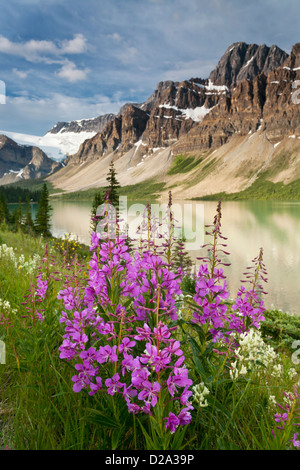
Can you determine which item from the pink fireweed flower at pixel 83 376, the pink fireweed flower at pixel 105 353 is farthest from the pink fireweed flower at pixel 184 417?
the pink fireweed flower at pixel 83 376

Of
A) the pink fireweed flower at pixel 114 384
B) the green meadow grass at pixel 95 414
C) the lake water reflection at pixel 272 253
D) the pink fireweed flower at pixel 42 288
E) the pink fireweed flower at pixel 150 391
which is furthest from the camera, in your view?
the lake water reflection at pixel 272 253

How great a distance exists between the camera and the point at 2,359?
337 cm

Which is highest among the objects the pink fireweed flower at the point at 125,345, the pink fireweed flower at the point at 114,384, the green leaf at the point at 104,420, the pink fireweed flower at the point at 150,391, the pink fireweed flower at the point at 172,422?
the pink fireweed flower at the point at 125,345

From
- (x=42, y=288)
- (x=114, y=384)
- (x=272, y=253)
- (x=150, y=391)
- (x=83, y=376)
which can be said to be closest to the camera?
(x=150, y=391)

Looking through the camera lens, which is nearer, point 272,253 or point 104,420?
point 104,420

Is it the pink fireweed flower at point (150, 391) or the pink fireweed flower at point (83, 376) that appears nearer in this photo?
the pink fireweed flower at point (150, 391)

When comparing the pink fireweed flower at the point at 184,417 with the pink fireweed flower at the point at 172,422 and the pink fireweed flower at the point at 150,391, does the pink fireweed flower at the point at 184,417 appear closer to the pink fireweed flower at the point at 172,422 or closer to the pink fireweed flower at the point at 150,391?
the pink fireweed flower at the point at 172,422

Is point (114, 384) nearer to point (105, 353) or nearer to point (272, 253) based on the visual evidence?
point (105, 353)

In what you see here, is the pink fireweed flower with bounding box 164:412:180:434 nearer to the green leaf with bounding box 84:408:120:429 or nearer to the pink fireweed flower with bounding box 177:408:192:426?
the pink fireweed flower with bounding box 177:408:192:426

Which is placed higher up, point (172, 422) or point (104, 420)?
point (172, 422)

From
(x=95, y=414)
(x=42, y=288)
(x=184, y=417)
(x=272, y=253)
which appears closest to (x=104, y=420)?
(x=95, y=414)

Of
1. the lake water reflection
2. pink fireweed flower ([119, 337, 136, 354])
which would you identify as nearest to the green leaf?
pink fireweed flower ([119, 337, 136, 354])
